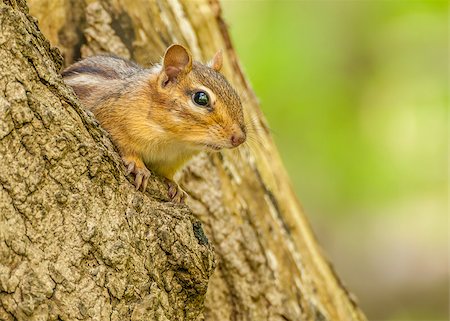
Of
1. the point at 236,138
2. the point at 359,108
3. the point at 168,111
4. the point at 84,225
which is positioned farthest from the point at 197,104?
the point at 359,108

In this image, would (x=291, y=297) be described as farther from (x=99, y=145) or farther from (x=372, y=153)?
(x=372, y=153)

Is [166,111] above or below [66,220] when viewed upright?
above

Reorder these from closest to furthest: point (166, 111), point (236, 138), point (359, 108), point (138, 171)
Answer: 1. point (138, 171)
2. point (236, 138)
3. point (166, 111)
4. point (359, 108)

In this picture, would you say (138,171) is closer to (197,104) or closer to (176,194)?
(176,194)

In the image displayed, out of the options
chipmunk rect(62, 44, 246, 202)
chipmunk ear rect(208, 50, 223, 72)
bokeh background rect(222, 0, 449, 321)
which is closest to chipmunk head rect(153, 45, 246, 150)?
chipmunk rect(62, 44, 246, 202)

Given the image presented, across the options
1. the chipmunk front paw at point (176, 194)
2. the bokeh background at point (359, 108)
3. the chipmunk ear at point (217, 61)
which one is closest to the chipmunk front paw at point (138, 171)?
the chipmunk front paw at point (176, 194)

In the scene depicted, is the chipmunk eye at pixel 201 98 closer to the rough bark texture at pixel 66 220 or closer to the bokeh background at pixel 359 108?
the rough bark texture at pixel 66 220
